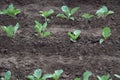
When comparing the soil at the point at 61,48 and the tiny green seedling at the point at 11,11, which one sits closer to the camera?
the soil at the point at 61,48

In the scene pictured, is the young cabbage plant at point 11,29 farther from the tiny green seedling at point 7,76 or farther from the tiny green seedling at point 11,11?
the tiny green seedling at point 7,76

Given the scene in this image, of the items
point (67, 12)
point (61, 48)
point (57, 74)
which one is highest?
point (67, 12)

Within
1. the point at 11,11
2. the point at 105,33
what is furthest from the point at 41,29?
the point at 105,33

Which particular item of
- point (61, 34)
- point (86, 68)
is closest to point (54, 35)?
point (61, 34)

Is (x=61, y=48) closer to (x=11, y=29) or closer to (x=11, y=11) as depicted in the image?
(x=11, y=29)

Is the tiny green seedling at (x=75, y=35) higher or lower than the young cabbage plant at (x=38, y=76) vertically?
higher

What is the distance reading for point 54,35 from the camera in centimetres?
296

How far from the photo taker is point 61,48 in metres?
2.81

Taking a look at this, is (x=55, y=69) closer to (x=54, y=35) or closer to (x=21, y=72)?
(x=21, y=72)

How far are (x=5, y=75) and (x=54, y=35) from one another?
2.15ft

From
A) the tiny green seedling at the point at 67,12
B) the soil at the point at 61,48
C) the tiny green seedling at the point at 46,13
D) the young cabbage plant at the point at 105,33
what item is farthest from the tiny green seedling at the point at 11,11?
the young cabbage plant at the point at 105,33

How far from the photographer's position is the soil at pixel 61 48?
8.55 feet

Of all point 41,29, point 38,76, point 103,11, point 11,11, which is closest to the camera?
point 38,76

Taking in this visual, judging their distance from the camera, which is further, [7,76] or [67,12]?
[67,12]
